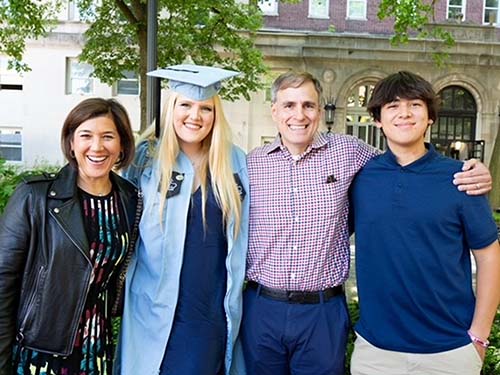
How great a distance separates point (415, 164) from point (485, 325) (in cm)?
84

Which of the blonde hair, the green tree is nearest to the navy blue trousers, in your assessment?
the blonde hair

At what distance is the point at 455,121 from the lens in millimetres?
21703

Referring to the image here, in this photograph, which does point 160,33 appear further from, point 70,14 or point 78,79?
point 70,14

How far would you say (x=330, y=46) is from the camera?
20.2 metres

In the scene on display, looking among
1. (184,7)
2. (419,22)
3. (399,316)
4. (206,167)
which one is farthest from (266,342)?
(184,7)

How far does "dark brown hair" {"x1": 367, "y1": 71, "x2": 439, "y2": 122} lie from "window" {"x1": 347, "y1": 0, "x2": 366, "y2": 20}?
65.9 feet

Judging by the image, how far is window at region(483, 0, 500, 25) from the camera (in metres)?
22.1

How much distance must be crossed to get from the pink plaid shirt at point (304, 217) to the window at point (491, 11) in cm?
2228

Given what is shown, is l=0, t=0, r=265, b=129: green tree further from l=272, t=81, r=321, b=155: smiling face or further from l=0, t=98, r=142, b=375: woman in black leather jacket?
l=0, t=98, r=142, b=375: woman in black leather jacket

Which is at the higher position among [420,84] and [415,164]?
[420,84]

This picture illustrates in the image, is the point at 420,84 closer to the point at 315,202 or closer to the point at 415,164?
the point at 415,164

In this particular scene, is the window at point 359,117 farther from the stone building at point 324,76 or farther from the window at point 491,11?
the window at point 491,11

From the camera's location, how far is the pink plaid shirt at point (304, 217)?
284 centimetres

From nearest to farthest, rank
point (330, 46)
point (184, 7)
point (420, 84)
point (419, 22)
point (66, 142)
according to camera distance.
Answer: point (66, 142) → point (420, 84) → point (419, 22) → point (184, 7) → point (330, 46)
